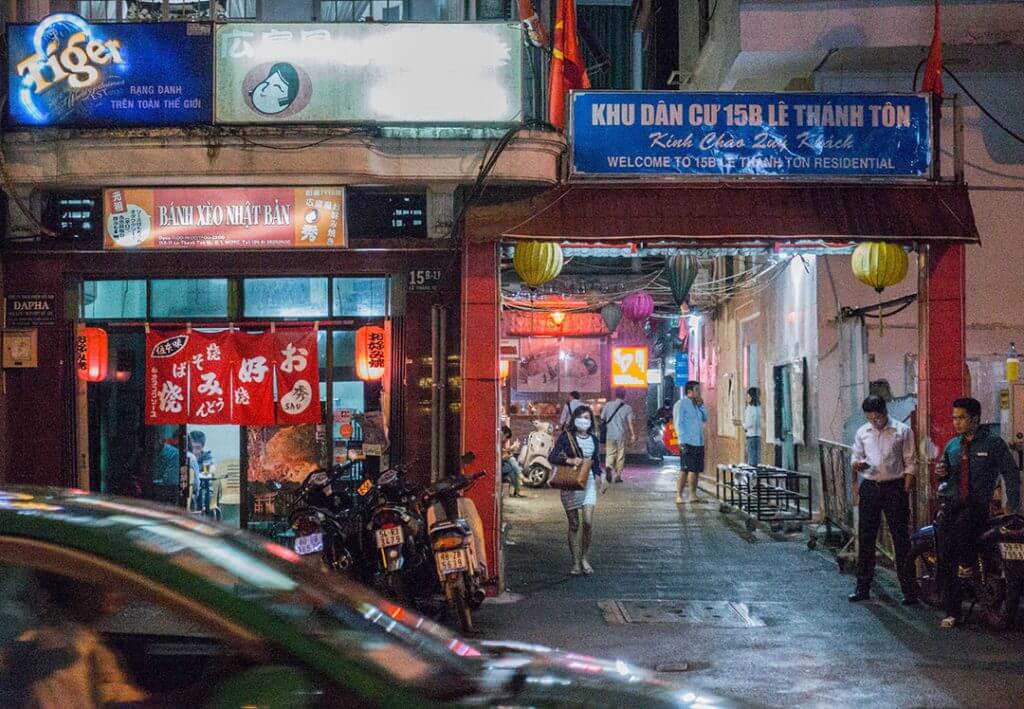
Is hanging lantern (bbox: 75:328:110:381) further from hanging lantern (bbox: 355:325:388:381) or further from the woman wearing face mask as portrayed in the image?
the woman wearing face mask

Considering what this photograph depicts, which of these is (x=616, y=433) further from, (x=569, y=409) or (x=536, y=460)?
(x=569, y=409)

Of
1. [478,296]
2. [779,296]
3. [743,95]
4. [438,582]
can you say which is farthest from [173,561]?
[779,296]

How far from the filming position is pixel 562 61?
469 inches

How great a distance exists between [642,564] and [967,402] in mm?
4705

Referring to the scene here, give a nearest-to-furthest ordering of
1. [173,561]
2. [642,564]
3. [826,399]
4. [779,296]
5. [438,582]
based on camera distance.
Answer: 1. [173,561]
2. [438,582]
3. [642,564]
4. [826,399]
5. [779,296]

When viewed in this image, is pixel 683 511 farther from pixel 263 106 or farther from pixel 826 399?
pixel 263 106

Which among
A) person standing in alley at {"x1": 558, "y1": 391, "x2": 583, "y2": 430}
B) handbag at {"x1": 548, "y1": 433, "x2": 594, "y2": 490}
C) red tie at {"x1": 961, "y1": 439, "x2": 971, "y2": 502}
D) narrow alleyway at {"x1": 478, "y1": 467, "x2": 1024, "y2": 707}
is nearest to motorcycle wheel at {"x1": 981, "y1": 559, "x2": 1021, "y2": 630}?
narrow alleyway at {"x1": 478, "y1": 467, "x2": 1024, "y2": 707}

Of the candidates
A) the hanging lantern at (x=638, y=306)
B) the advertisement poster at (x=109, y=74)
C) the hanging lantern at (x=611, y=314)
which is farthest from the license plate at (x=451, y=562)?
the hanging lantern at (x=611, y=314)

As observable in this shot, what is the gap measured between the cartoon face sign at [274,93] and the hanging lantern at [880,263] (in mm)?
6069

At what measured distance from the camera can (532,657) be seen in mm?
4230

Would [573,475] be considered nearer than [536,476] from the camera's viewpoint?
Yes

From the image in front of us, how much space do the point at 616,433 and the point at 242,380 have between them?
1356 centimetres

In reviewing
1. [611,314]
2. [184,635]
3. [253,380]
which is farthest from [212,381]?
[611,314]

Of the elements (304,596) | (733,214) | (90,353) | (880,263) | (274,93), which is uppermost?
(274,93)
